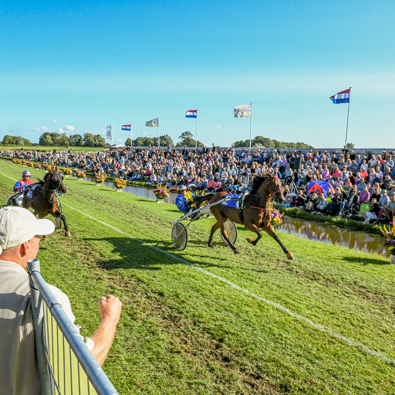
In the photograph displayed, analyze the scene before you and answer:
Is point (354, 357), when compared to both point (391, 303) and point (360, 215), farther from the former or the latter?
point (360, 215)

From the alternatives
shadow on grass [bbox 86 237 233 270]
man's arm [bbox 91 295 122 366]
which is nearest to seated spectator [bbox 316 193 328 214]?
shadow on grass [bbox 86 237 233 270]

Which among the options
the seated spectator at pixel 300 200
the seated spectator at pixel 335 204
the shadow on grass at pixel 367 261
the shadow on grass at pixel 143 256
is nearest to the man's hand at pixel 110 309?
the shadow on grass at pixel 143 256

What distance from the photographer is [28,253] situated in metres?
1.93

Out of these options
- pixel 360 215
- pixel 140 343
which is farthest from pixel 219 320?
pixel 360 215

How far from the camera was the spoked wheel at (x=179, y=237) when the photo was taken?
338 inches

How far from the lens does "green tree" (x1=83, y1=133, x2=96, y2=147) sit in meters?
120

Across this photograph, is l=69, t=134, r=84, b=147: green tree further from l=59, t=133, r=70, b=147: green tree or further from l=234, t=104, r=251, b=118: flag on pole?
l=234, t=104, r=251, b=118: flag on pole

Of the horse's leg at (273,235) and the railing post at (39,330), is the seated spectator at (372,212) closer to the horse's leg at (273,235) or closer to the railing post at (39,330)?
the horse's leg at (273,235)

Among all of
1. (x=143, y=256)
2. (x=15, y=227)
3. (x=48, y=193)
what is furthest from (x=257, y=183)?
(x=15, y=227)

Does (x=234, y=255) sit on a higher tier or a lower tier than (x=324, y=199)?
lower

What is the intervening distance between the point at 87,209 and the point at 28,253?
44.1 ft

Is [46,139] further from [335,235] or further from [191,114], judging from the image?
[335,235]

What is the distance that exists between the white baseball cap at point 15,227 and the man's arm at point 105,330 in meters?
0.60

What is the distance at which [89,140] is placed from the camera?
120m
